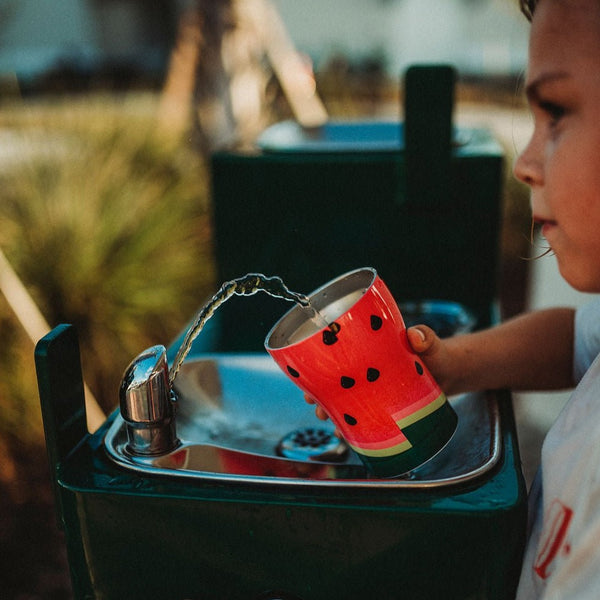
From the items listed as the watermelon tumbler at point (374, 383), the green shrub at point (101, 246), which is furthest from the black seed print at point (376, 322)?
the green shrub at point (101, 246)

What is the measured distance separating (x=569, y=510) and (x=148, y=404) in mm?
527

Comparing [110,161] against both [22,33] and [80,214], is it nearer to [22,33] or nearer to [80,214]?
[80,214]

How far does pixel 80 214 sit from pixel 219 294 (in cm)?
222

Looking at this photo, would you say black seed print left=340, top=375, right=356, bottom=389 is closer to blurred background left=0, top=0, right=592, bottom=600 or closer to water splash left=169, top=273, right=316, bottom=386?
water splash left=169, top=273, right=316, bottom=386

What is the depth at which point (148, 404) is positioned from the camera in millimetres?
976

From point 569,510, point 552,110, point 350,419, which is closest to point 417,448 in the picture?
point 350,419

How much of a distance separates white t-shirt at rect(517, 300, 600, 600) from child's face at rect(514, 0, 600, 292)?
0.52 feet

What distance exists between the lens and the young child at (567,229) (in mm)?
745

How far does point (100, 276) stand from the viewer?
296cm

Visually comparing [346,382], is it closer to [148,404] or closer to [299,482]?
[299,482]

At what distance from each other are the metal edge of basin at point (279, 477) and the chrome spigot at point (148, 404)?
2 cm

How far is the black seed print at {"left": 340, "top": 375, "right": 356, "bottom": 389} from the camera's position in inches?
35.6

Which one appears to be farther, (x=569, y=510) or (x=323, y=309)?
(x=323, y=309)

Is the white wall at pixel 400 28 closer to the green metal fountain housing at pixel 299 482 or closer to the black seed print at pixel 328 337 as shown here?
the green metal fountain housing at pixel 299 482
